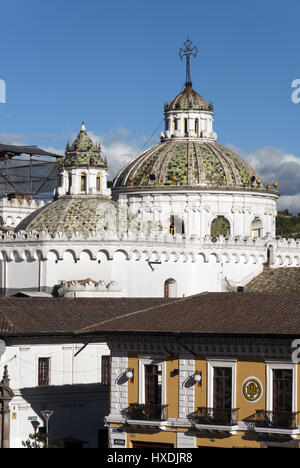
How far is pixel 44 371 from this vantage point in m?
62.5

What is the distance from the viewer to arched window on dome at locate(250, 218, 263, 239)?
322 ft

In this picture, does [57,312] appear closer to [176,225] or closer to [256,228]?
[176,225]

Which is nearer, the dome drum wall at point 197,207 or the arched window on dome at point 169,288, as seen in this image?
the arched window on dome at point 169,288

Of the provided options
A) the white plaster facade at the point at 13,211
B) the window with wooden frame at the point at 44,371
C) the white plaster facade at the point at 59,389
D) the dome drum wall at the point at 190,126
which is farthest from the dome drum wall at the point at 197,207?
the window with wooden frame at the point at 44,371

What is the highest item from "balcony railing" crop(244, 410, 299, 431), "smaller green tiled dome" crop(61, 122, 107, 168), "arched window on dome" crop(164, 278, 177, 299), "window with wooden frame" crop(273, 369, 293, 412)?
"smaller green tiled dome" crop(61, 122, 107, 168)

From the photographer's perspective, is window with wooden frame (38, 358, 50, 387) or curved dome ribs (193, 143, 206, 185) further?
curved dome ribs (193, 143, 206, 185)

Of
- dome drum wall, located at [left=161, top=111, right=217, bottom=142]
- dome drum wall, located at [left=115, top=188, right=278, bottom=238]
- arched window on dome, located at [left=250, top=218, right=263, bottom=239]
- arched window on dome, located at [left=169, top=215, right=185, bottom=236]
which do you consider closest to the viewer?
arched window on dome, located at [left=169, top=215, right=185, bottom=236]

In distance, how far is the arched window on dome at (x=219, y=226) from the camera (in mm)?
95956

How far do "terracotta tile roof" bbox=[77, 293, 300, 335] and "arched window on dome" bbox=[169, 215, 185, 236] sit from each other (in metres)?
36.6

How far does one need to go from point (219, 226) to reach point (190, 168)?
420 centimetres

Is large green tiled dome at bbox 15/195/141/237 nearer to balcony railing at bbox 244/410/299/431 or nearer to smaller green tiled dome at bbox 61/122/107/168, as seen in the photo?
smaller green tiled dome at bbox 61/122/107/168

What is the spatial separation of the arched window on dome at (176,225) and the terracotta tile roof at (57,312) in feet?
78.4

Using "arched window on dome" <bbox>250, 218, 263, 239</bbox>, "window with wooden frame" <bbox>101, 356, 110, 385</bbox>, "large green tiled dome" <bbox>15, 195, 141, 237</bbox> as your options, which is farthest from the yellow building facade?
"arched window on dome" <bbox>250, 218, 263, 239</bbox>

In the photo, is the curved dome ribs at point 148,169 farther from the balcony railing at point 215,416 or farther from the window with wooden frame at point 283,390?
the window with wooden frame at point 283,390
